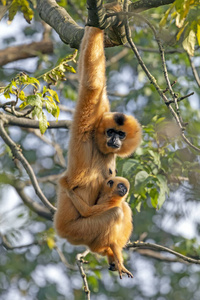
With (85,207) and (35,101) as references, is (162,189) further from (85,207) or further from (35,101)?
(35,101)

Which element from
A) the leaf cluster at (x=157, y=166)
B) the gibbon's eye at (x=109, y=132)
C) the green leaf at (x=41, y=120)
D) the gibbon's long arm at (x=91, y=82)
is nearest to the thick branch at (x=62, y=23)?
the gibbon's long arm at (x=91, y=82)

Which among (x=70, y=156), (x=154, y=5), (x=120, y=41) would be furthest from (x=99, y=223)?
(x=154, y=5)

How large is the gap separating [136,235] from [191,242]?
6165 millimetres

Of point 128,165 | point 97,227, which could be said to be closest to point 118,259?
point 97,227

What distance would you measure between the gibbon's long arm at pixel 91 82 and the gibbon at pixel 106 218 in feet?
2.94

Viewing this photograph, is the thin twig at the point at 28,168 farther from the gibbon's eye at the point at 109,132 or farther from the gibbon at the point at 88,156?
the gibbon's eye at the point at 109,132

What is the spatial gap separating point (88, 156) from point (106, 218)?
2.91 ft

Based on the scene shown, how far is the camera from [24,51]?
15.0m

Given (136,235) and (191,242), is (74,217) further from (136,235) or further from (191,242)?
(136,235)

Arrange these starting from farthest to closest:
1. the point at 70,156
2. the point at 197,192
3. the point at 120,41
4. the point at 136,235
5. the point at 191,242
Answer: the point at 136,235
the point at 191,242
the point at 197,192
the point at 70,156
the point at 120,41

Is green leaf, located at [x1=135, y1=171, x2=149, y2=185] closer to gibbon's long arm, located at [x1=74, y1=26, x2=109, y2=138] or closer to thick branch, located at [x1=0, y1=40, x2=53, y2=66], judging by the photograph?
gibbon's long arm, located at [x1=74, y1=26, x2=109, y2=138]

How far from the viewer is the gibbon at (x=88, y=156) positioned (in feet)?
20.0

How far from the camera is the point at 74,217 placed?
6.49 meters

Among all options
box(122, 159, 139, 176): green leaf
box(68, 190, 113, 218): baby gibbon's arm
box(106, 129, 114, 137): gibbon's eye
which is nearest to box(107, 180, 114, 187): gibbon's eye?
box(68, 190, 113, 218): baby gibbon's arm
